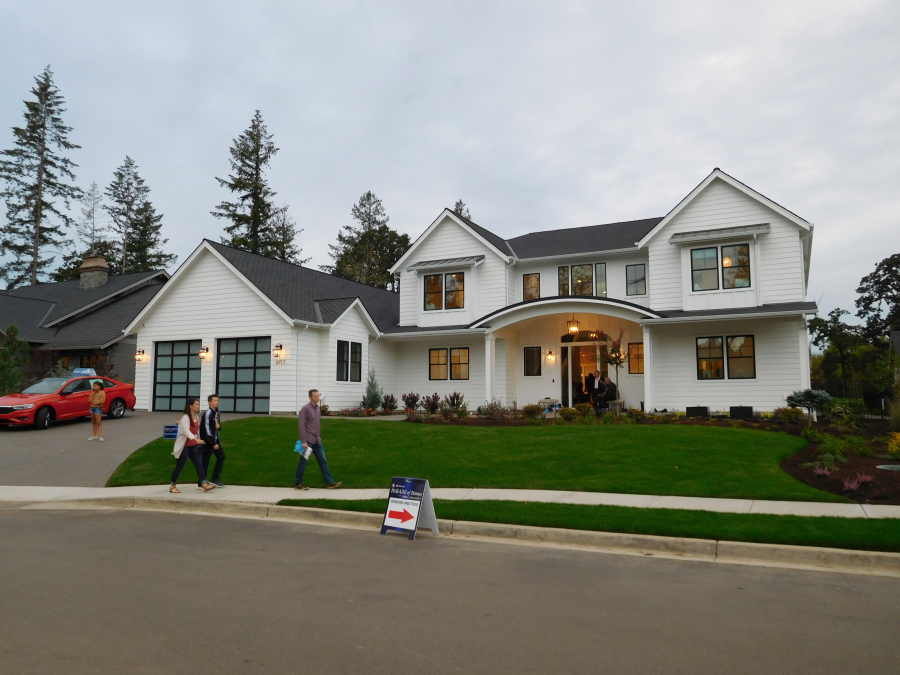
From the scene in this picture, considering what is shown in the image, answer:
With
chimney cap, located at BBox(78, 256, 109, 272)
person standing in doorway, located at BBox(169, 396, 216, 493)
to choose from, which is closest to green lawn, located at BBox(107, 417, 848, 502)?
person standing in doorway, located at BBox(169, 396, 216, 493)

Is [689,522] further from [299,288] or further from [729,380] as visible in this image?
[299,288]

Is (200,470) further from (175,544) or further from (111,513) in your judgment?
(175,544)

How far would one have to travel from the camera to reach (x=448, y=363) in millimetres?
25938

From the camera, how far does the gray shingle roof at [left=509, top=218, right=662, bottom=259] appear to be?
24328 mm

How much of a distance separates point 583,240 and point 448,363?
724 cm

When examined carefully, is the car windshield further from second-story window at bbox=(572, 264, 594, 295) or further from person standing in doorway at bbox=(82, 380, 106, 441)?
second-story window at bbox=(572, 264, 594, 295)

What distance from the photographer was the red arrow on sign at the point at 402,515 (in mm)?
8734

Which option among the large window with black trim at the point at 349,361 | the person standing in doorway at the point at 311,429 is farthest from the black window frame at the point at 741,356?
the person standing in doorway at the point at 311,429

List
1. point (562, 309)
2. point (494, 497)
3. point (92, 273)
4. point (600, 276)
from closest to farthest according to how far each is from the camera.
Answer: point (494, 497), point (562, 309), point (600, 276), point (92, 273)

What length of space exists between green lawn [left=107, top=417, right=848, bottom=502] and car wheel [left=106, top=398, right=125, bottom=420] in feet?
19.7

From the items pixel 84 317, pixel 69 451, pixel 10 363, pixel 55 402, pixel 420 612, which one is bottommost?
pixel 420 612

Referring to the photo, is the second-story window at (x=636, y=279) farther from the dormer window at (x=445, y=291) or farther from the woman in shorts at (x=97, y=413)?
the woman in shorts at (x=97, y=413)

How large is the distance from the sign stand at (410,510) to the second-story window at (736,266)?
623 inches

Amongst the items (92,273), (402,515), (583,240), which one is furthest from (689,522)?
(92,273)
